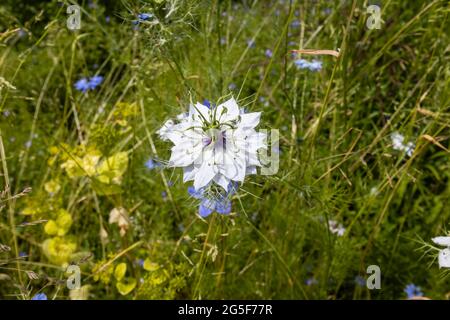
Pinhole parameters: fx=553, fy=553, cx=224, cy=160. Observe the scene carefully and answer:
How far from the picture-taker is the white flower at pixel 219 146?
1.04m

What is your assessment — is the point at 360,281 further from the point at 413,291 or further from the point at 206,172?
the point at 206,172

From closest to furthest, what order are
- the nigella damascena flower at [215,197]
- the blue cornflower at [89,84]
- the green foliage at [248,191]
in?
1. the nigella damascena flower at [215,197]
2. the green foliage at [248,191]
3. the blue cornflower at [89,84]

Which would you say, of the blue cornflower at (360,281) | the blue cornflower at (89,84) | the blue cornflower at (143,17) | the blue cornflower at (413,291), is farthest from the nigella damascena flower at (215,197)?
the blue cornflower at (89,84)

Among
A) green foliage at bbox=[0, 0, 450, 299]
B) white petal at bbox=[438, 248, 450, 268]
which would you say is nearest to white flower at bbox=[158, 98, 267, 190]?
green foliage at bbox=[0, 0, 450, 299]

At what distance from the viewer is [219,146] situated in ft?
3.50

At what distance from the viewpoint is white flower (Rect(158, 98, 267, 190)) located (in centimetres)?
104

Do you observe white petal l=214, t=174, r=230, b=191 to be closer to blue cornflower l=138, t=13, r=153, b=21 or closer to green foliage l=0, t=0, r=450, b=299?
green foliage l=0, t=0, r=450, b=299

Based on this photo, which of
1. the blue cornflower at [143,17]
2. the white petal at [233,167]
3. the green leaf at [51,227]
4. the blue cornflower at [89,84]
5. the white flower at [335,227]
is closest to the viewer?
the white petal at [233,167]

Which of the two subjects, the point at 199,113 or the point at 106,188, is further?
the point at 106,188

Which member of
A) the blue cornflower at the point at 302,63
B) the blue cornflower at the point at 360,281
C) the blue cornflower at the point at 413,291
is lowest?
the blue cornflower at the point at 413,291

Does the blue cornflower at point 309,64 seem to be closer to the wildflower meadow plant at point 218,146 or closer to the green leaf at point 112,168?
the green leaf at point 112,168

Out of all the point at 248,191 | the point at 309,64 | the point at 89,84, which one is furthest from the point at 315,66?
the point at 89,84

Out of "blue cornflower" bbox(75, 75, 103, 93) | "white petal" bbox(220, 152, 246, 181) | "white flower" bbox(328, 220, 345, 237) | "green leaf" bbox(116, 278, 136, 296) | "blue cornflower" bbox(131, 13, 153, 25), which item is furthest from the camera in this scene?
"blue cornflower" bbox(75, 75, 103, 93)
